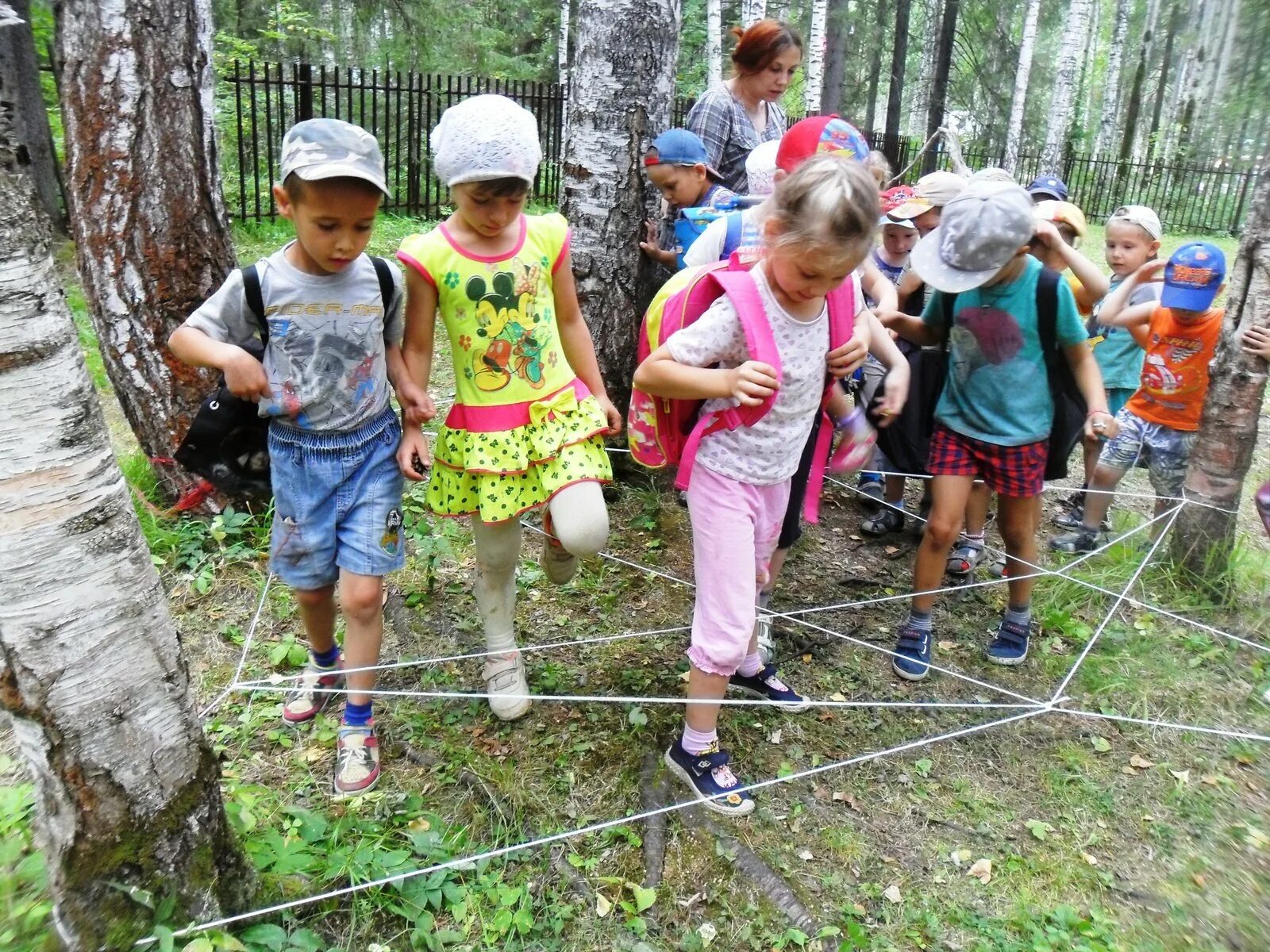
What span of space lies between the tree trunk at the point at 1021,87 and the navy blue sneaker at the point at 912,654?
16310 millimetres

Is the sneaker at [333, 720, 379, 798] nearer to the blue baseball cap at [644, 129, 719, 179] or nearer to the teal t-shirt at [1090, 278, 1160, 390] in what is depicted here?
the blue baseball cap at [644, 129, 719, 179]

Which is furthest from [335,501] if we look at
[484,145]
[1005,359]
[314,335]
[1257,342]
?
[1257,342]

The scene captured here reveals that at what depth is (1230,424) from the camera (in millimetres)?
3371

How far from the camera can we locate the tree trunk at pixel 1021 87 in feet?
52.8

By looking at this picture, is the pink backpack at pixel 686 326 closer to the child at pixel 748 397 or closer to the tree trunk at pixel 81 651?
the child at pixel 748 397

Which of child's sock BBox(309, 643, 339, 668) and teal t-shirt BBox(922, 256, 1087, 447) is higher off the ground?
teal t-shirt BBox(922, 256, 1087, 447)

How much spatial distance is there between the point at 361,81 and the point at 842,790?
1106 centimetres

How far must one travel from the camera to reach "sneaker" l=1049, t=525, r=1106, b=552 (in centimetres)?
402

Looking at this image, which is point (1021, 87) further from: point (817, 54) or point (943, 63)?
point (817, 54)

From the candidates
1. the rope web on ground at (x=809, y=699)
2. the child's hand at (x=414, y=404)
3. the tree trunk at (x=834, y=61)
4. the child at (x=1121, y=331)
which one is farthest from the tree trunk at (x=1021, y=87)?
the child's hand at (x=414, y=404)

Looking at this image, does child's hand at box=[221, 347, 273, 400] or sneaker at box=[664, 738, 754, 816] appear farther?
sneaker at box=[664, 738, 754, 816]

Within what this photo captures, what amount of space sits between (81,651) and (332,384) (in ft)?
3.08

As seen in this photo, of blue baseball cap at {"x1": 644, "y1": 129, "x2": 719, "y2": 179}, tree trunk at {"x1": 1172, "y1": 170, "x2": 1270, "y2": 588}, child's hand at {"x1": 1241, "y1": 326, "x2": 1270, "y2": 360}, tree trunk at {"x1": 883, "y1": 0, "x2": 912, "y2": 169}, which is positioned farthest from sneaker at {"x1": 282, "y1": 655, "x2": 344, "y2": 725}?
tree trunk at {"x1": 883, "y1": 0, "x2": 912, "y2": 169}

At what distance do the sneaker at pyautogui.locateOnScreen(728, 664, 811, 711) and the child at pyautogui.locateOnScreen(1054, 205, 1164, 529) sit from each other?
5.96 ft
